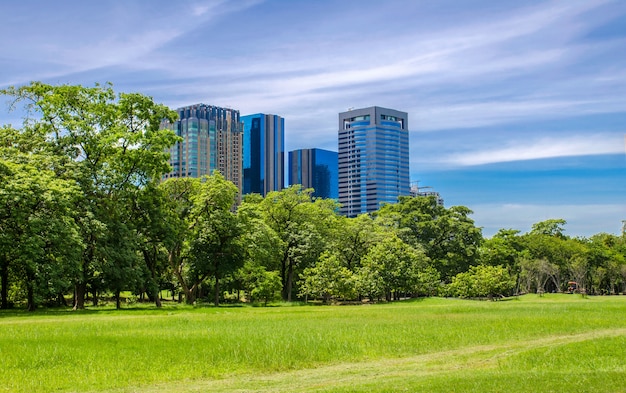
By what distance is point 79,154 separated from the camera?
49.1m

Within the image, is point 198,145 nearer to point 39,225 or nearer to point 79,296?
point 79,296

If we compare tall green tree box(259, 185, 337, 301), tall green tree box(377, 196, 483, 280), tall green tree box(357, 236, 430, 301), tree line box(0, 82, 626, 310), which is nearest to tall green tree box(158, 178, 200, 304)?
tree line box(0, 82, 626, 310)

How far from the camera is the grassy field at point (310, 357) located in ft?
54.1

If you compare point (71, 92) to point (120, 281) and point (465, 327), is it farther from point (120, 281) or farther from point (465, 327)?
point (465, 327)

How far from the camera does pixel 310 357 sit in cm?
2192

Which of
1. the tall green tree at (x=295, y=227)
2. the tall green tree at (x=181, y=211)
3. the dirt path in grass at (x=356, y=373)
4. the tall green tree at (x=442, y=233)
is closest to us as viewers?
the dirt path in grass at (x=356, y=373)

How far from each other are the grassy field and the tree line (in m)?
11.8

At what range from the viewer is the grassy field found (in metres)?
16.5

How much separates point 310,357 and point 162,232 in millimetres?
31601

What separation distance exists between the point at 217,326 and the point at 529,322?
51.6 feet

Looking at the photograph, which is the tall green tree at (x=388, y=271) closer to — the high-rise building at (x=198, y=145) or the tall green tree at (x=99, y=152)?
the tall green tree at (x=99, y=152)

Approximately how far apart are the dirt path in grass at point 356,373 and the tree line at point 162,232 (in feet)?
79.3

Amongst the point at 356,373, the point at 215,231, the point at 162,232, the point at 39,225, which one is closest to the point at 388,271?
the point at 215,231

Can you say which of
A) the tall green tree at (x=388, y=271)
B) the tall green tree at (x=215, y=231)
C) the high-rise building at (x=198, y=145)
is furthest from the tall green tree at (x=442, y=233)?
the high-rise building at (x=198, y=145)
